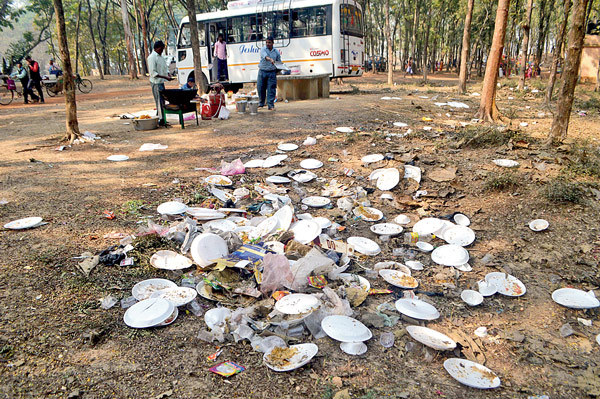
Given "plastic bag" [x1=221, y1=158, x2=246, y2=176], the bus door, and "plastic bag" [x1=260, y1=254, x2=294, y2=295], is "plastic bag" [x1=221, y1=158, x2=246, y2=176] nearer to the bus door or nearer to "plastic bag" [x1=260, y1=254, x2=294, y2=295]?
"plastic bag" [x1=260, y1=254, x2=294, y2=295]

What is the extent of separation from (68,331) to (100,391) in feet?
1.76

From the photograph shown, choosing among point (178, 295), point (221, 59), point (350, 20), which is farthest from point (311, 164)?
point (350, 20)

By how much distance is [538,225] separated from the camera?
370 cm

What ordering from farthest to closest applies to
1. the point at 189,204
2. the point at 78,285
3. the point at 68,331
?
the point at 189,204
the point at 78,285
the point at 68,331

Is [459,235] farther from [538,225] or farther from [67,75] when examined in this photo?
[67,75]

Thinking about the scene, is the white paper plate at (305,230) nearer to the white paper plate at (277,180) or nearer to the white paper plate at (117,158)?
the white paper plate at (277,180)

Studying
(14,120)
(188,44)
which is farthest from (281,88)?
(14,120)

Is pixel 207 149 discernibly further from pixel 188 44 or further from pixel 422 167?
pixel 188 44

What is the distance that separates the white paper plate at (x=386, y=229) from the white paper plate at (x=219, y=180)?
6.20ft

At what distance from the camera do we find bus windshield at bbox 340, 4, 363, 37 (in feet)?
39.9

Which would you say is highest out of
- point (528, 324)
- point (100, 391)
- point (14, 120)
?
point (14, 120)

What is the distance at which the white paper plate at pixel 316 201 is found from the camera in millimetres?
4320

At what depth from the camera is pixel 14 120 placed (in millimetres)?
9320

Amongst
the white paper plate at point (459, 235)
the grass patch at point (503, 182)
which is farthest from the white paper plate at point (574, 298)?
the grass patch at point (503, 182)
